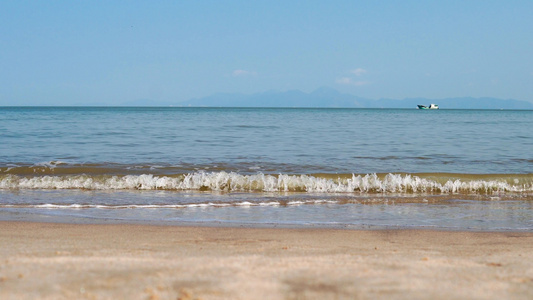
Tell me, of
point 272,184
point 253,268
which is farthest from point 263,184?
point 253,268

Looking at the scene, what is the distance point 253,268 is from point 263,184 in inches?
347

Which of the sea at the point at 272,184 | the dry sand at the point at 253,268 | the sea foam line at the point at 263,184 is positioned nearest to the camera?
the dry sand at the point at 253,268

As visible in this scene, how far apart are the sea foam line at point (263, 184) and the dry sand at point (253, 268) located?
6.37 metres

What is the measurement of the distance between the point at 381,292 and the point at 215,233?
3.78 meters

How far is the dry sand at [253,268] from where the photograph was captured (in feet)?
11.3

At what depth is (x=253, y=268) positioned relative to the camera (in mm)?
4066

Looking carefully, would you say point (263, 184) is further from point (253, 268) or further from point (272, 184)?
point (253, 268)

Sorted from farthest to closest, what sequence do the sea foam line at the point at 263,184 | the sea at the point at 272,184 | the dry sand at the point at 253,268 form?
the sea foam line at the point at 263,184 → the sea at the point at 272,184 → the dry sand at the point at 253,268

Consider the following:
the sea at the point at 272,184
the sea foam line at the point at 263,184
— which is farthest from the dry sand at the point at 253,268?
the sea foam line at the point at 263,184

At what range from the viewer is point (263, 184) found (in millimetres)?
12867

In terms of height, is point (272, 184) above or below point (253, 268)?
below

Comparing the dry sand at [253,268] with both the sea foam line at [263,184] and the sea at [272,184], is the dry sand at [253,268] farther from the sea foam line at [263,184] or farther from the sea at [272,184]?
the sea foam line at [263,184]

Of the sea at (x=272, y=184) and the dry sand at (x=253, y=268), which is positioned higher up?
the dry sand at (x=253, y=268)

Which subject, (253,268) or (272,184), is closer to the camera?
(253,268)
